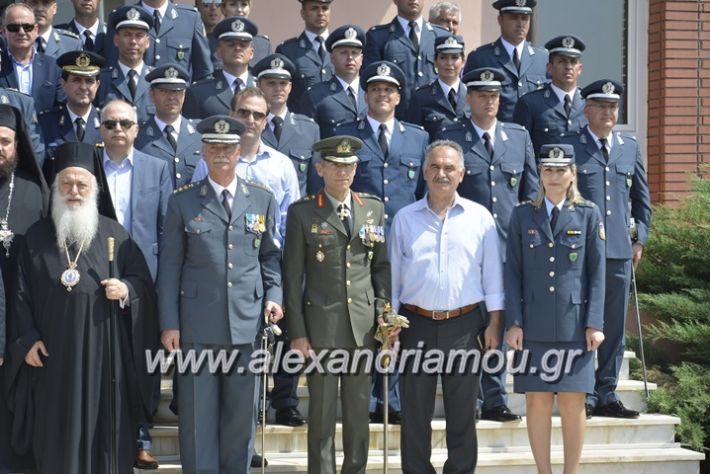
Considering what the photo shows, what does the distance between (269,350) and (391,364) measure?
0.81 m

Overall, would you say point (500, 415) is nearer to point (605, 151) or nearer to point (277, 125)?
point (605, 151)

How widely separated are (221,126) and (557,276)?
7.43ft

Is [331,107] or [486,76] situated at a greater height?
[486,76]

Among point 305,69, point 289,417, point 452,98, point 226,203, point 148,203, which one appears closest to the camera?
point 226,203

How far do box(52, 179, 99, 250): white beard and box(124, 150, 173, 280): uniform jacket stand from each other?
566mm

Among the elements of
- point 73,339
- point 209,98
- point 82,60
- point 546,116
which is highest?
point 82,60

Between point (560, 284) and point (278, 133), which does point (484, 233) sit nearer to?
point (560, 284)

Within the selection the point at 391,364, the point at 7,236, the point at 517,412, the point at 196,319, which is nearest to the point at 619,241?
the point at 517,412

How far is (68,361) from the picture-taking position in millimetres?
6637

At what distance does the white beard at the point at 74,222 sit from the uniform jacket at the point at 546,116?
364 cm

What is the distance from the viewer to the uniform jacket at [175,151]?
7711 millimetres

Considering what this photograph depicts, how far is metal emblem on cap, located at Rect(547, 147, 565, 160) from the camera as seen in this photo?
23.4 ft

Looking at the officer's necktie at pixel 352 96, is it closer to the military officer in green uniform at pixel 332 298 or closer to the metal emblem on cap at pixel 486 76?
the metal emblem on cap at pixel 486 76

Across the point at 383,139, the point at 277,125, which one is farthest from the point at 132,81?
the point at 383,139
